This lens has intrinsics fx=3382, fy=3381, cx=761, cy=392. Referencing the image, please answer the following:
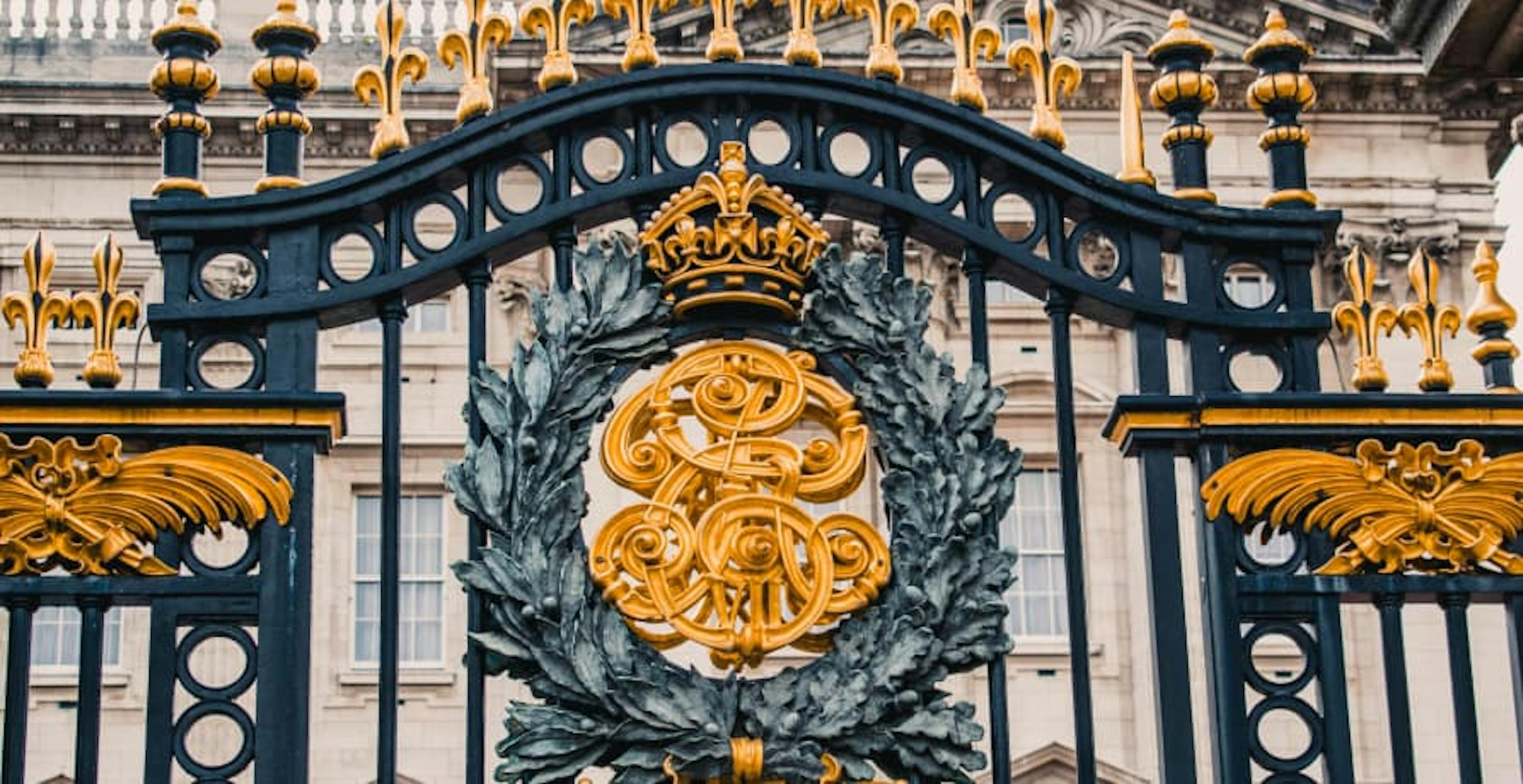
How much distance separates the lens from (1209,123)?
31.3 metres

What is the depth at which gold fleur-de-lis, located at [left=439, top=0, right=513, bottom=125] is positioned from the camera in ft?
43.4

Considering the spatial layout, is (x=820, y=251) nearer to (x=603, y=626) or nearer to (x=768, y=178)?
(x=768, y=178)

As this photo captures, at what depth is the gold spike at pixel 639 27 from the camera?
13.4 meters

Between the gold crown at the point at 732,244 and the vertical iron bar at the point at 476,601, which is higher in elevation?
the gold crown at the point at 732,244

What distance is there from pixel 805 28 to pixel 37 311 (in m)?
3.23

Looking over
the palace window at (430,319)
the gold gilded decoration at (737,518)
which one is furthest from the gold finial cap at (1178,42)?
the palace window at (430,319)

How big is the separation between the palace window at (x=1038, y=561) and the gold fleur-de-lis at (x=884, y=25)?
56.2 ft

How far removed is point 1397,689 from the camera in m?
12.8

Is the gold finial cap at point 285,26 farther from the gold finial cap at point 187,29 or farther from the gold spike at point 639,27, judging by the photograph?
the gold spike at point 639,27

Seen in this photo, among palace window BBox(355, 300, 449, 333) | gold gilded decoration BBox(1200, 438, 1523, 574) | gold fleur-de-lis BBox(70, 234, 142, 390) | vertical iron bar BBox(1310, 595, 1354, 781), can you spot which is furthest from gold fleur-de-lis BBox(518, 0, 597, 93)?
palace window BBox(355, 300, 449, 333)

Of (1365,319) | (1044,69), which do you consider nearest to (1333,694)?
(1365,319)

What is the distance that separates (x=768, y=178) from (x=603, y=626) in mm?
1963

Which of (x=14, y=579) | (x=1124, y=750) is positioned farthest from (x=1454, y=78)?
(x=14, y=579)

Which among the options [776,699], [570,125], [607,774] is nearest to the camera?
[776,699]
